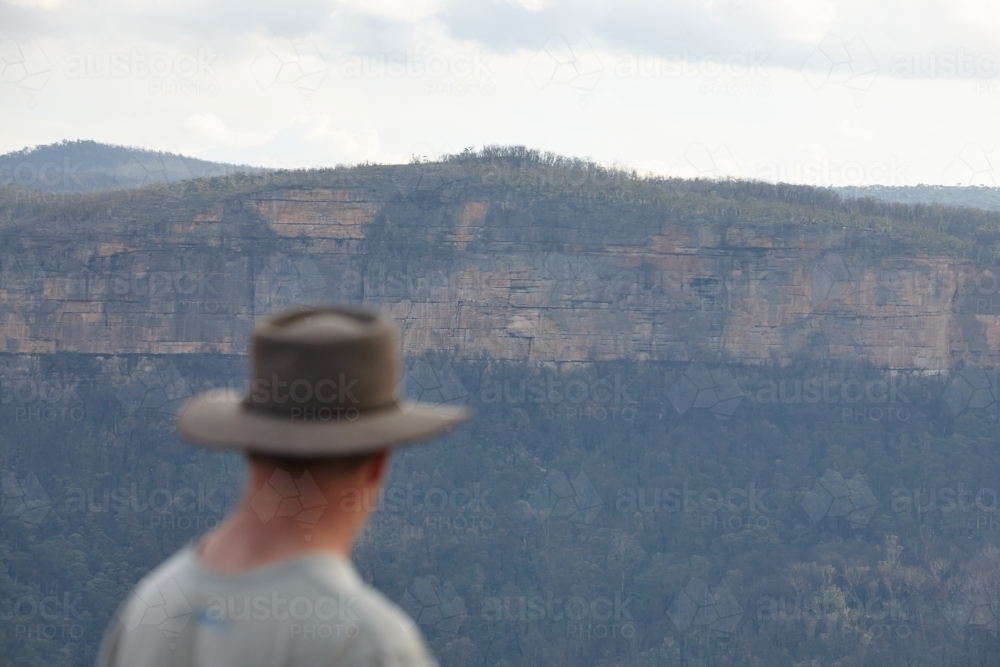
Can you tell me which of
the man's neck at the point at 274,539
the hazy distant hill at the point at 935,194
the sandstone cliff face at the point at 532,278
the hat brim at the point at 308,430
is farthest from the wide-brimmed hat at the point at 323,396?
the hazy distant hill at the point at 935,194

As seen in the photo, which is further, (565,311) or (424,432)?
(565,311)

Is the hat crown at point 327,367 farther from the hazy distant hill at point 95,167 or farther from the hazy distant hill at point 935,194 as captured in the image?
the hazy distant hill at point 935,194

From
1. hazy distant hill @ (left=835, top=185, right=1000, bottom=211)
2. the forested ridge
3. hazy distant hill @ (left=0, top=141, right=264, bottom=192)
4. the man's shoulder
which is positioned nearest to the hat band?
the man's shoulder

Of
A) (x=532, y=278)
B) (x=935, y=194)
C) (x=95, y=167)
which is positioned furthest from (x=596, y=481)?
(x=935, y=194)

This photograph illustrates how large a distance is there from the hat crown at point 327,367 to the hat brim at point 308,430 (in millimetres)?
25

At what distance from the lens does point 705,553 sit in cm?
3925

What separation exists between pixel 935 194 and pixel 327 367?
80.2 meters

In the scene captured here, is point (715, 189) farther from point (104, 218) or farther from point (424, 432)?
point (424, 432)

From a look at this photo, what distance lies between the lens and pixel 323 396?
2082mm

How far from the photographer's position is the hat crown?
6.80 feet

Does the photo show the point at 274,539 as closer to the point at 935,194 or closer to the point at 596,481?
the point at 596,481

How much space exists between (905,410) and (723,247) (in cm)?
816

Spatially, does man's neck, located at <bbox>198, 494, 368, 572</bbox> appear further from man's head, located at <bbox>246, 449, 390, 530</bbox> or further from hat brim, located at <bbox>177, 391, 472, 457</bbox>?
hat brim, located at <bbox>177, 391, 472, 457</bbox>

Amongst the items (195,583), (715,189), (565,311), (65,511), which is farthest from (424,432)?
(715,189)
